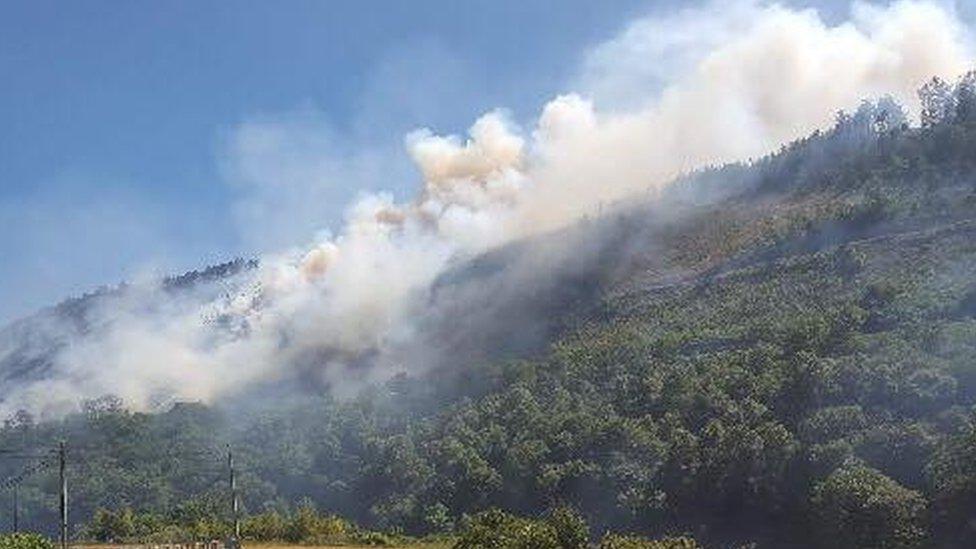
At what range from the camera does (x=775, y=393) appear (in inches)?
4099

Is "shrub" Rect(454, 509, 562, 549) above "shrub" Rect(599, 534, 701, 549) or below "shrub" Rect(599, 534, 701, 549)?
above

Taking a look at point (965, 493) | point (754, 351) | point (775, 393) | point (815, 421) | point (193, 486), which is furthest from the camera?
point (193, 486)

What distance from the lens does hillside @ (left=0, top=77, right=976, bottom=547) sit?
8819 centimetres

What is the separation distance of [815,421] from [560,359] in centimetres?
6462

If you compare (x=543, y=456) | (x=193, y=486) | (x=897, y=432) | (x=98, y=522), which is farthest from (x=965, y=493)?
(x=193, y=486)

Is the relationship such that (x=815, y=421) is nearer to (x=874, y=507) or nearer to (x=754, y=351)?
(x=874, y=507)

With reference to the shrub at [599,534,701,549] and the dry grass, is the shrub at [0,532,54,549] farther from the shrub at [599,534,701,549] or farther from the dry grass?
the shrub at [599,534,701,549]

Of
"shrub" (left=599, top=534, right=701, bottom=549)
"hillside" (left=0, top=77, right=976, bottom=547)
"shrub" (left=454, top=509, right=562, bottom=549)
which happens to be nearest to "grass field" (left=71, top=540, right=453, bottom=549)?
"hillside" (left=0, top=77, right=976, bottom=547)

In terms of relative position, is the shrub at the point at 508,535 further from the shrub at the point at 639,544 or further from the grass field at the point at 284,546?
the grass field at the point at 284,546

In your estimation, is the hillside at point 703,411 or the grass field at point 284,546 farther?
the hillside at point 703,411

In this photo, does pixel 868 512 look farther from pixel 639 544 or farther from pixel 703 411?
pixel 703 411

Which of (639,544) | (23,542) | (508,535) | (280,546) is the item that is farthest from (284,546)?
(639,544)

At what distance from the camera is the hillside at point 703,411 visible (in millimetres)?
88188

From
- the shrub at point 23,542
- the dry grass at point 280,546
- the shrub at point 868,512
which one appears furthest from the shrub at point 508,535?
the dry grass at point 280,546
